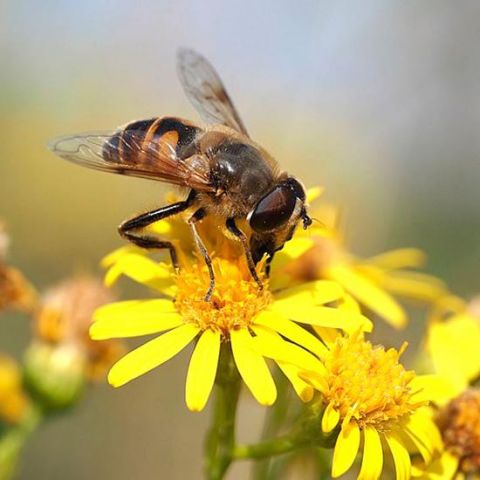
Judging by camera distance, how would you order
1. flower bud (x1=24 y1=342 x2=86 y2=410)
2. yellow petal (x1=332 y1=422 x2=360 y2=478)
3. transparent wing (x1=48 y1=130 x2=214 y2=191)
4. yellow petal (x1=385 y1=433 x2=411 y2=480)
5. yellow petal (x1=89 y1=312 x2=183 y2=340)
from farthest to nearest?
flower bud (x1=24 y1=342 x2=86 y2=410)
transparent wing (x1=48 y1=130 x2=214 y2=191)
yellow petal (x1=89 y1=312 x2=183 y2=340)
yellow petal (x1=385 y1=433 x2=411 y2=480)
yellow petal (x1=332 y1=422 x2=360 y2=478)

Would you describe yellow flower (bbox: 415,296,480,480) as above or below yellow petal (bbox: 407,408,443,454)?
below

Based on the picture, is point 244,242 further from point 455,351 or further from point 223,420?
point 455,351

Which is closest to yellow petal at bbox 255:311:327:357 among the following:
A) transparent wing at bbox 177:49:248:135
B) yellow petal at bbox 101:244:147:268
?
yellow petal at bbox 101:244:147:268

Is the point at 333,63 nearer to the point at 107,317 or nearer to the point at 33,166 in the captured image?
the point at 33,166

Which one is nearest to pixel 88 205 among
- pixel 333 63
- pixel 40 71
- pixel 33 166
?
pixel 33 166

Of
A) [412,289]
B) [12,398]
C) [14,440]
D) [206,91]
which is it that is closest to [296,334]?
[412,289]

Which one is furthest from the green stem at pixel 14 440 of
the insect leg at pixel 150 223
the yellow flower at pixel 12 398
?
the insect leg at pixel 150 223

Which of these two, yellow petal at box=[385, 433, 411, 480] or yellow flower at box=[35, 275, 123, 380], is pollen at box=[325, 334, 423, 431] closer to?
yellow petal at box=[385, 433, 411, 480]
